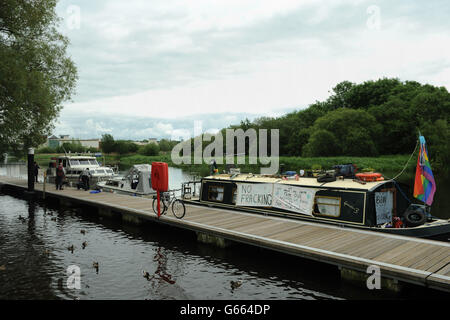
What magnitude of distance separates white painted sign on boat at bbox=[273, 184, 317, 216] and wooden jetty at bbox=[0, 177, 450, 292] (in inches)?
24.7

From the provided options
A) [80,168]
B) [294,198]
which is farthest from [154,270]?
[80,168]

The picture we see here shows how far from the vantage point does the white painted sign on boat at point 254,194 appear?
55.6 feet

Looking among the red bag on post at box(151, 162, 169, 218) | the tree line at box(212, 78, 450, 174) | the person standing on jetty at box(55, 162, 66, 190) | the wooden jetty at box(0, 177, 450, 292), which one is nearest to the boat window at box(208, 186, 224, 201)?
the wooden jetty at box(0, 177, 450, 292)

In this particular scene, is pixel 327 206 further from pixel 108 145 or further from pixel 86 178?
pixel 108 145

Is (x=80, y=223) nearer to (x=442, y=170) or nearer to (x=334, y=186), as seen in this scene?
(x=334, y=186)

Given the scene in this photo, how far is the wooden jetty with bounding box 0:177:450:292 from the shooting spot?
31.8 feet

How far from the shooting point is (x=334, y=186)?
14453 millimetres

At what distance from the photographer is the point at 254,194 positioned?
57.6 ft

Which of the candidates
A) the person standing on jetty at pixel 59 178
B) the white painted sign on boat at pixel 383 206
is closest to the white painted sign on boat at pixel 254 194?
the white painted sign on boat at pixel 383 206

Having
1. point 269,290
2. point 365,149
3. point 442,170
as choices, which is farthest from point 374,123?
point 269,290

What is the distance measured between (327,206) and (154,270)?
7576 mm

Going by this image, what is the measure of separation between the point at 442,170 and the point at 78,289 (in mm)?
54111

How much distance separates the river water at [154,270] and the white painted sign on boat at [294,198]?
99.9 inches

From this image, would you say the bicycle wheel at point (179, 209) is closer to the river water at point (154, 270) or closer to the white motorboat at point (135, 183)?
the river water at point (154, 270)
